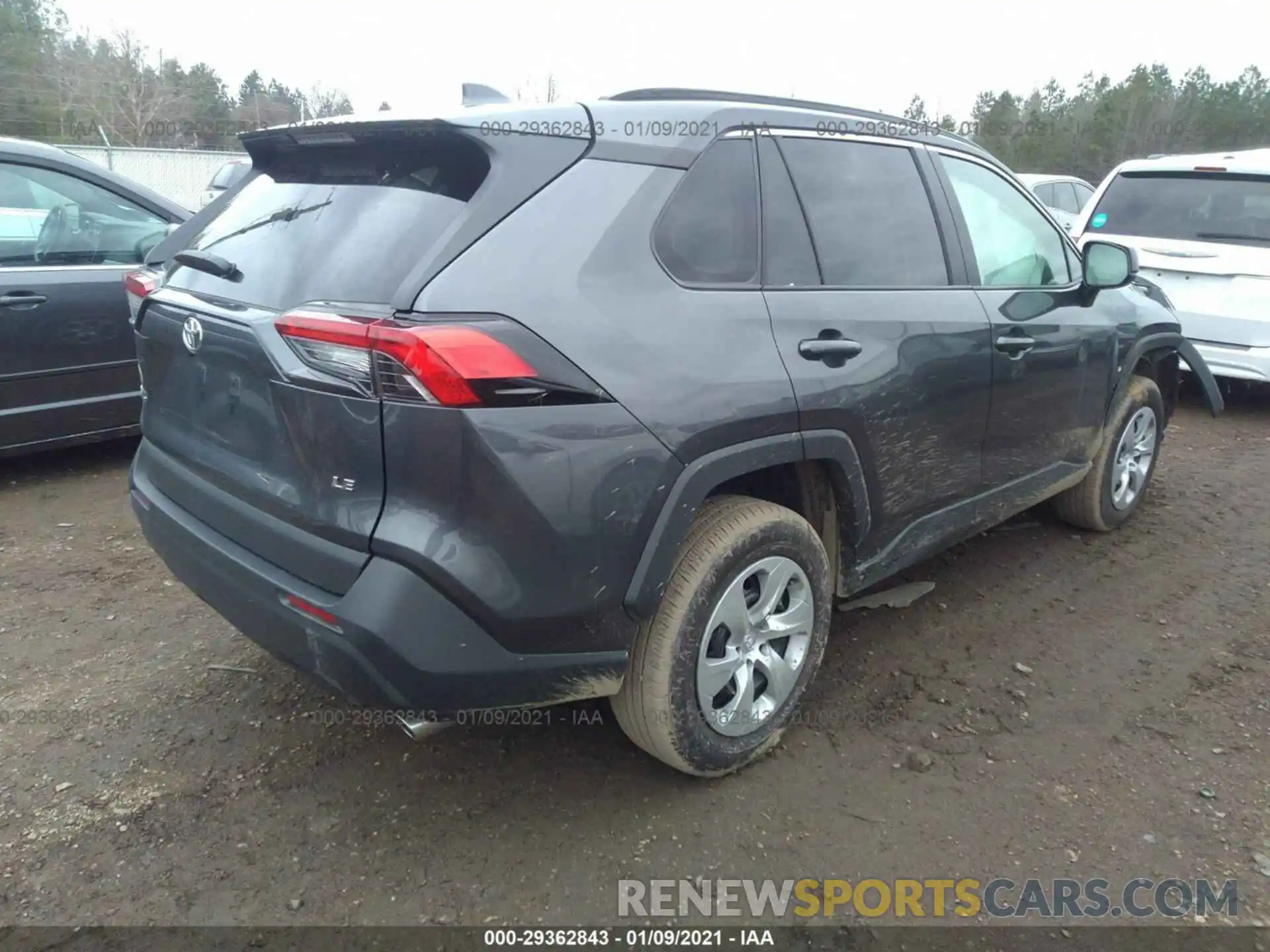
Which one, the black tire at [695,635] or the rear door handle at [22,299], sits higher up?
the rear door handle at [22,299]

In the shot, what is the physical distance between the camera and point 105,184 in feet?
15.8

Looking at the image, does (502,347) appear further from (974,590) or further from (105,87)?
(105,87)

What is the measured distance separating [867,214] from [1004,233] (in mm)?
943

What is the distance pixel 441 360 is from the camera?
6.02 feet

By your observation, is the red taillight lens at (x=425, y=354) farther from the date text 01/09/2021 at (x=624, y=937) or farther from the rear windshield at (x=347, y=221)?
the date text 01/09/2021 at (x=624, y=937)

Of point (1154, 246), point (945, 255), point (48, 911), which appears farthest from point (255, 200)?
point (1154, 246)

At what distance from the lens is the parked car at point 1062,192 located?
12.9 m

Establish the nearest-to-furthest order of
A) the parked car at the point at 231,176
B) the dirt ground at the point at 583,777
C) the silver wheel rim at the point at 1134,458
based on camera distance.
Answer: the dirt ground at the point at 583,777, the parked car at the point at 231,176, the silver wheel rim at the point at 1134,458

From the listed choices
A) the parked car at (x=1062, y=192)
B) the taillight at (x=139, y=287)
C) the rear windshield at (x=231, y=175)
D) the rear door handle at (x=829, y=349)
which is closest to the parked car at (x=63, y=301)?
the rear windshield at (x=231, y=175)

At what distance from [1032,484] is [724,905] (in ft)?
7.28

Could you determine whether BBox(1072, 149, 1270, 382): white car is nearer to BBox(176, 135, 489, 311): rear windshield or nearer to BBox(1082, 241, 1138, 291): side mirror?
BBox(1082, 241, 1138, 291): side mirror

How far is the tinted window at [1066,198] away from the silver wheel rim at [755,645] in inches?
501

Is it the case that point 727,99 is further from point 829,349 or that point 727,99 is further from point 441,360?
point 441,360

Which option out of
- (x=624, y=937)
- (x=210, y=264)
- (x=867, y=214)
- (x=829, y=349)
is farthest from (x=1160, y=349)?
(x=210, y=264)
